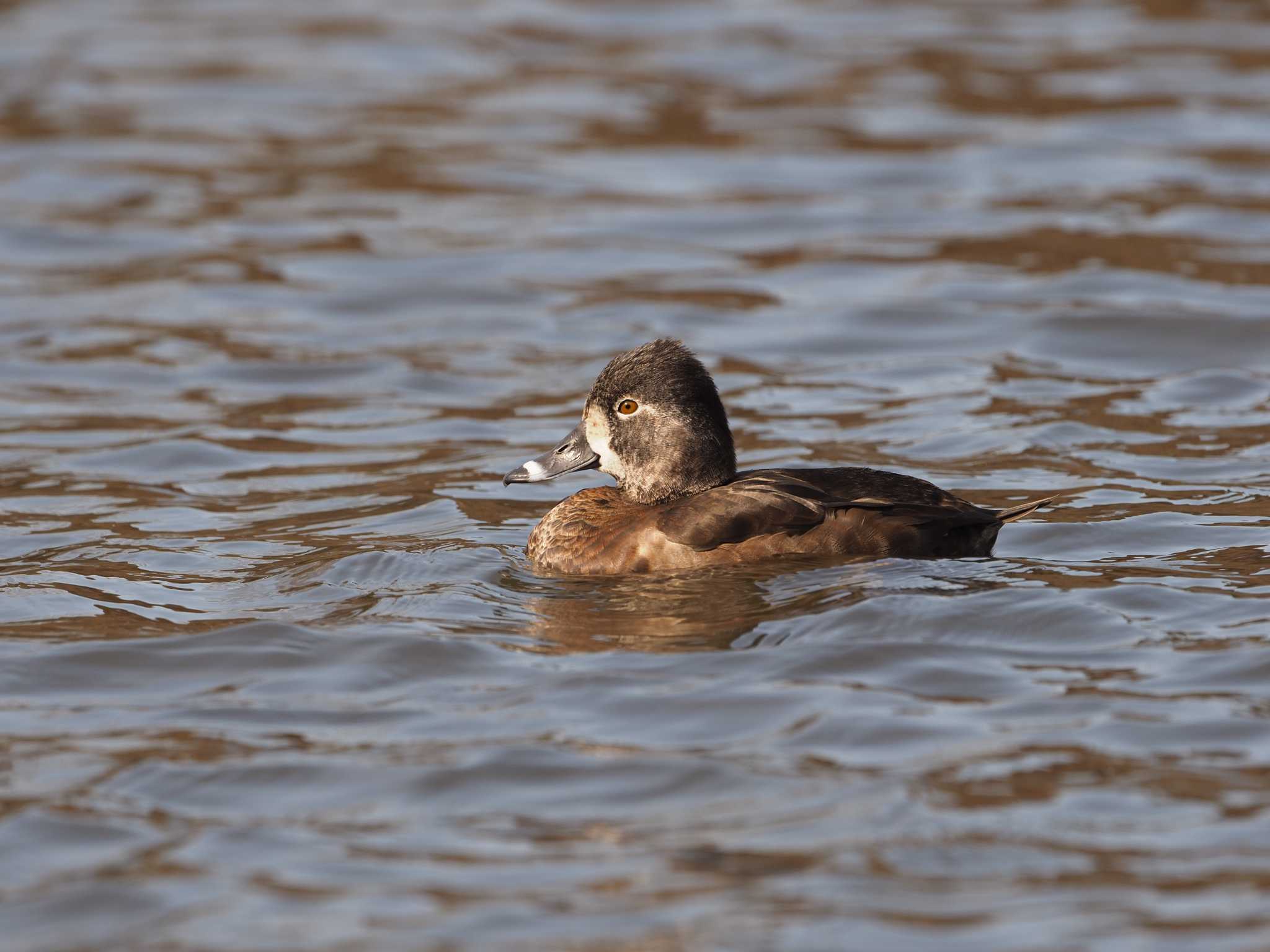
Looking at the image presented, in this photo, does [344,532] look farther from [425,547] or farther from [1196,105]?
[1196,105]

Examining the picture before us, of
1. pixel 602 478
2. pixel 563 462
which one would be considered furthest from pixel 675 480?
pixel 602 478

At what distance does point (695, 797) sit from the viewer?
5508mm

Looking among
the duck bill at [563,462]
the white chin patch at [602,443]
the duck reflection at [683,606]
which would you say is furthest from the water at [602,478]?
the white chin patch at [602,443]

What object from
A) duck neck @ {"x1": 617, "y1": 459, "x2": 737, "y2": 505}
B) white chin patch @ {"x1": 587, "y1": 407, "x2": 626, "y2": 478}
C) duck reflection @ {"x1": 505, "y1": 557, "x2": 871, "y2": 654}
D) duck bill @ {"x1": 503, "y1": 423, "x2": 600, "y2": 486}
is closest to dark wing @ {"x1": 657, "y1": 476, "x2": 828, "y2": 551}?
duck reflection @ {"x1": 505, "y1": 557, "x2": 871, "y2": 654}

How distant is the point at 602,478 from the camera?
9773mm

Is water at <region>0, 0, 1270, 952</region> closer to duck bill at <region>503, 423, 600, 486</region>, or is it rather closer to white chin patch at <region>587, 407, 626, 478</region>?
duck bill at <region>503, 423, 600, 486</region>

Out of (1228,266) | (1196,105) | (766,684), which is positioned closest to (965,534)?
(766,684)

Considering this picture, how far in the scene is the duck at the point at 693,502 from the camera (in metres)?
7.37

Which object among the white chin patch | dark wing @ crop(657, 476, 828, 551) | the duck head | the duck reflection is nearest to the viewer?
the duck reflection

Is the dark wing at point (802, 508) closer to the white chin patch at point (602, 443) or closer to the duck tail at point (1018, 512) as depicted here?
the duck tail at point (1018, 512)

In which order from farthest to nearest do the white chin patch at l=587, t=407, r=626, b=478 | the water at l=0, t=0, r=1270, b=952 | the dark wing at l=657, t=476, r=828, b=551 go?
1. the white chin patch at l=587, t=407, r=626, b=478
2. the dark wing at l=657, t=476, r=828, b=551
3. the water at l=0, t=0, r=1270, b=952

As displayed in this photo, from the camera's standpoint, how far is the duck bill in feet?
27.0

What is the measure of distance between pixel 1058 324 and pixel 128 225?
6.77 m

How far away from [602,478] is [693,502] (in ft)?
7.26
